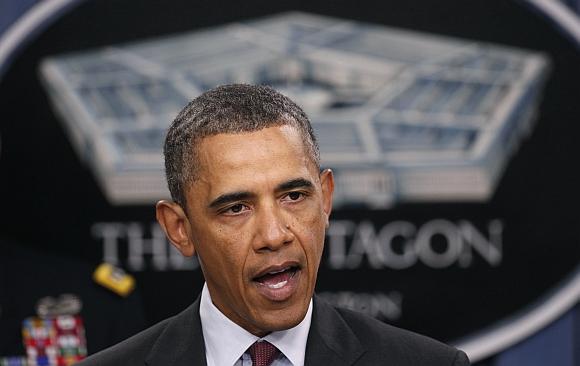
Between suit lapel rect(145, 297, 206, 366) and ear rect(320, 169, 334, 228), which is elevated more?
ear rect(320, 169, 334, 228)

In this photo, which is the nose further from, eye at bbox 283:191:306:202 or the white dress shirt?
the white dress shirt

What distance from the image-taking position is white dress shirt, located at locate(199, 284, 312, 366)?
1228 mm

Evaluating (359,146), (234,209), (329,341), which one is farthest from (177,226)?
(359,146)

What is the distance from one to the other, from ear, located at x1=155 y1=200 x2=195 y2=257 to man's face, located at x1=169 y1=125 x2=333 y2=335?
0.25ft

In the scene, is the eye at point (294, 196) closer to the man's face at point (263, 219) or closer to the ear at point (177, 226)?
the man's face at point (263, 219)

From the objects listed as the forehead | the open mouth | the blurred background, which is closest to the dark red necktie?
the open mouth

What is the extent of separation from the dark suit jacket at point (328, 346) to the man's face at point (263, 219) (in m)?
0.11

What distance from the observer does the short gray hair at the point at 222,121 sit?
118 cm

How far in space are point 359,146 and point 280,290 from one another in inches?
48.6

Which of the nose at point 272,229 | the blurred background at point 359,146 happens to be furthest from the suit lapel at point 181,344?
the blurred background at point 359,146

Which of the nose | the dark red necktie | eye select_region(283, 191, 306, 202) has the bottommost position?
the dark red necktie

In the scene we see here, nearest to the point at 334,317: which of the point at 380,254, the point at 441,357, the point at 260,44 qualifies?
the point at 441,357

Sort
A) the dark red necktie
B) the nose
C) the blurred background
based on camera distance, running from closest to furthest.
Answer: the nose, the dark red necktie, the blurred background

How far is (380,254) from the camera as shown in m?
2.34
